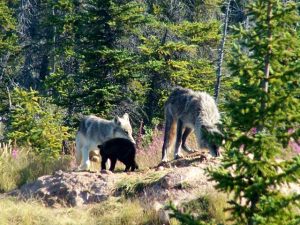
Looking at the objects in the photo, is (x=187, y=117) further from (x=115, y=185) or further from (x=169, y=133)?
(x=115, y=185)

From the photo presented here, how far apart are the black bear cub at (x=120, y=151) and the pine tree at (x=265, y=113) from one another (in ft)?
18.7

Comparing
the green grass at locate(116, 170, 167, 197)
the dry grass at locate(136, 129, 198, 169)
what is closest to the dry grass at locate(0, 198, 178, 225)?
the green grass at locate(116, 170, 167, 197)

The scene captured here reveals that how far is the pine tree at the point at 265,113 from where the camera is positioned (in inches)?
213

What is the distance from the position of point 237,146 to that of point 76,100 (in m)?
13.0

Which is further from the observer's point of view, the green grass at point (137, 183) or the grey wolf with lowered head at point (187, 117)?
the grey wolf with lowered head at point (187, 117)

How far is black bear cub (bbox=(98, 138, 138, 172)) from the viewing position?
37.3ft

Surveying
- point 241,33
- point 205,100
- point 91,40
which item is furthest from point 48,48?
point 241,33

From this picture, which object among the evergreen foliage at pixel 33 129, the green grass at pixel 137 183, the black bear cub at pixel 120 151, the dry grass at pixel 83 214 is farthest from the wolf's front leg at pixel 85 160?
the evergreen foliage at pixel 33 129

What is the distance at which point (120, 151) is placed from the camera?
37.3ft

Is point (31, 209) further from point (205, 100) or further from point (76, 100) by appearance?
point (76, 100)

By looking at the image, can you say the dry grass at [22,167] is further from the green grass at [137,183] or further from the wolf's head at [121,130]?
the green grass at [137,183]

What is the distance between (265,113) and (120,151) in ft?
20.1

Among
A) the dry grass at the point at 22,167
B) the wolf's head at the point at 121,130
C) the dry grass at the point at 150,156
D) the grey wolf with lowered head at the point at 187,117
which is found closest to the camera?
the grey wolf with lowered head at the point at 187,117

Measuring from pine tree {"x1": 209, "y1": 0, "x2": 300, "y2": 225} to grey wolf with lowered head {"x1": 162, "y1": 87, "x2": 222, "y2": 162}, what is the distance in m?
4.37
